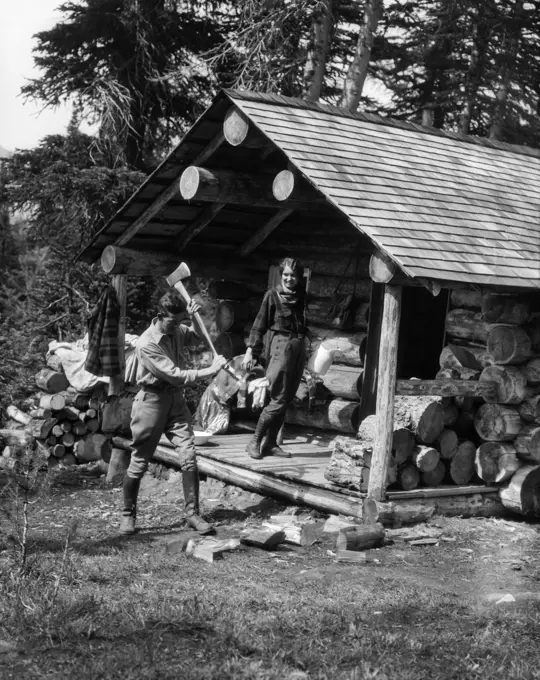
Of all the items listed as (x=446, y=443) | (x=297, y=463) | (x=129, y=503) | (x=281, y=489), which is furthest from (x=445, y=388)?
(x=129, y=503)

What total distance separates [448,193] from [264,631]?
5.85m

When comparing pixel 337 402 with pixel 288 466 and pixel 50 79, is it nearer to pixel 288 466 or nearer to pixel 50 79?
pixel 288 466

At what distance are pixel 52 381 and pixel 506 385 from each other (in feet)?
19.4

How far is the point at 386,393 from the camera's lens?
802cm

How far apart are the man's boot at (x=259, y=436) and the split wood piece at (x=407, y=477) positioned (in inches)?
70.4

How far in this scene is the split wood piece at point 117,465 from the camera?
35.6 feet

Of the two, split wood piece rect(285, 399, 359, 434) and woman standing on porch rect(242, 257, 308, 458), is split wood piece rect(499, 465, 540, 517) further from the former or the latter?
woman standing on porch rect(242, 257, 308, 458)

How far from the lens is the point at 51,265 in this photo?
1848 cm

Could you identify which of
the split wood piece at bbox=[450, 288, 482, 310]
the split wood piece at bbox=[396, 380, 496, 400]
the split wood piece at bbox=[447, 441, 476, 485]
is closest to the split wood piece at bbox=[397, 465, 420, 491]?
the split wood piece at bbox=[447, 441, 476, 485]

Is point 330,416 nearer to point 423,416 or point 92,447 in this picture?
point 423,416

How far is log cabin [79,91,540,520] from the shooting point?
8156 millimetres

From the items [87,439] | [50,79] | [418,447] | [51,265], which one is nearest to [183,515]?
[418,447]

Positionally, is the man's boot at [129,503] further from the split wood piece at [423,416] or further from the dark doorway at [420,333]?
the dark doorway at [420,333]

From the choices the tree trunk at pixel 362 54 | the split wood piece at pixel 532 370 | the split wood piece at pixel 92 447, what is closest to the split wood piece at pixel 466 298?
the split wood piece at pixel 532 370
